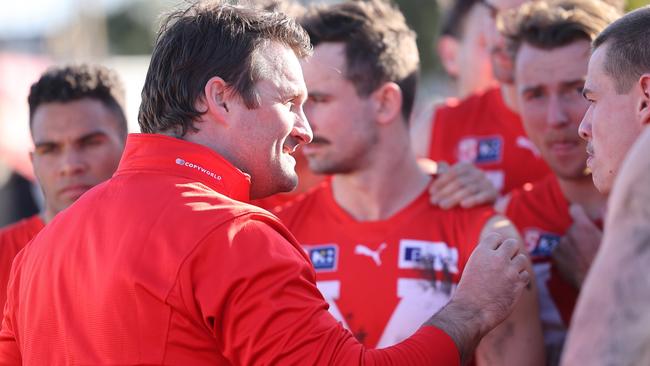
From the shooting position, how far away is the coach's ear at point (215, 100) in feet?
9.06

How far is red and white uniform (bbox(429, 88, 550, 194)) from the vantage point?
17.1ft

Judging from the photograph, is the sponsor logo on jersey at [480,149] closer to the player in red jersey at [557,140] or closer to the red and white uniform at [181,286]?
the player in red jersey at [557,140]

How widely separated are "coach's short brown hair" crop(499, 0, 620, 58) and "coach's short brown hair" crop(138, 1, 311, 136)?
6.10ft

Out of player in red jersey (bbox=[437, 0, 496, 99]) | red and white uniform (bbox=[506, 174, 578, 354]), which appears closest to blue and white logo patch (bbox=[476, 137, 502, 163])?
red and white uniform (bbox=[506, 174, 578, 354])

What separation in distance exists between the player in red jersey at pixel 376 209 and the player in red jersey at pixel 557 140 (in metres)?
0.46

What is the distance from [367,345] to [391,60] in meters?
1.39

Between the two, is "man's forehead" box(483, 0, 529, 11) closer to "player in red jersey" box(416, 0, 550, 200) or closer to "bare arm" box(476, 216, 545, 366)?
"player in red jersey" box(416, 0, 550, 200)

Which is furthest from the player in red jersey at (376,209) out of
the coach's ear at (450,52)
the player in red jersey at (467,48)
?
the coach's ear at (450,52)

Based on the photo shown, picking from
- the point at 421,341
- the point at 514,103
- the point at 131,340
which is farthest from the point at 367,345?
the point at 514,103

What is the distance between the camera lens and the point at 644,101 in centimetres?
261

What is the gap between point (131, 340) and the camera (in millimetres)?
2512

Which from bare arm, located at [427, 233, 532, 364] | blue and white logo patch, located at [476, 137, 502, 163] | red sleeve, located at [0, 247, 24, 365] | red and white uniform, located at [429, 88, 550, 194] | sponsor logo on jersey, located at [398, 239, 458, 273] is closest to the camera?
bare arm, located at [427, 233, 532, 364]

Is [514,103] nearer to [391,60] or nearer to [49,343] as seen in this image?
[391,60]

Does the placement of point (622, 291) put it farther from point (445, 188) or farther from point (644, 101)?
point (445, 188)
